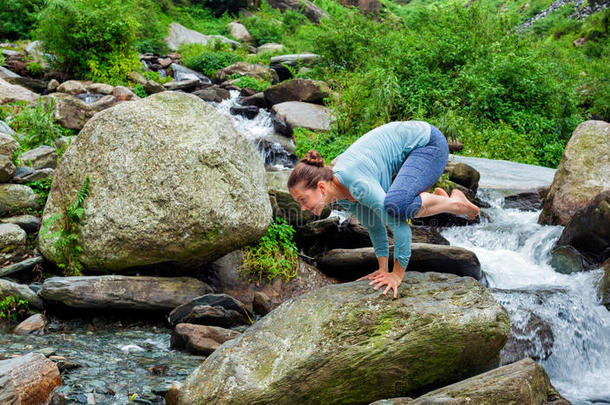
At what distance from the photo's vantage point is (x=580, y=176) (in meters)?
9.12

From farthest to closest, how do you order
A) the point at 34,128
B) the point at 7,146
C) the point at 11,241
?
the point at 34,128 → the point at 7,146 → the point at 11,241

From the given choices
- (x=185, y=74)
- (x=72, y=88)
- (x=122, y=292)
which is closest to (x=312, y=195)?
(x=122, y=292)

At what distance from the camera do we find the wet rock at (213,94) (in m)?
16.4

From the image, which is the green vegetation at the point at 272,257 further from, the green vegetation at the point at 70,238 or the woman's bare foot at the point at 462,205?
the woman's bare foot at the point at 462,205

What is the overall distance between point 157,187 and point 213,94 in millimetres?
11453

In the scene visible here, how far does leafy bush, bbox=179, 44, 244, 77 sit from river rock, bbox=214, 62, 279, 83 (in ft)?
3.09

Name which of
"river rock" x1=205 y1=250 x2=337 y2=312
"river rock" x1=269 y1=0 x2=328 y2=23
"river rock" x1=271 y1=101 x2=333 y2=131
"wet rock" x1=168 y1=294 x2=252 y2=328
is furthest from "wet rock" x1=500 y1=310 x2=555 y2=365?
"river rock" x1=269 y1=0 x2=328 y2=23

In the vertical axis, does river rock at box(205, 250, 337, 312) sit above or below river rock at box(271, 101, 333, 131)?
below

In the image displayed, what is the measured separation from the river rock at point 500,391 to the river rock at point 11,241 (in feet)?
16.2

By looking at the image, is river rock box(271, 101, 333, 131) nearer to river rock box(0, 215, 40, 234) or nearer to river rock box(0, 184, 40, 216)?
river rock box(0, 184, 40, 216)

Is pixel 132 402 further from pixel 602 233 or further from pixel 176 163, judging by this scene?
pixel 602 233

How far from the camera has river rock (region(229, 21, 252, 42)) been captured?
27594 millimetres

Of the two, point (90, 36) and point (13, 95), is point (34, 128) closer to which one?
point (13, 95)

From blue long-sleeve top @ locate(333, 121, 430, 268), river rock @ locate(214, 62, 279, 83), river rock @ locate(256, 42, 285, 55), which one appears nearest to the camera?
blue long-sleeve top @ locate(333, 121, 430, 268)
